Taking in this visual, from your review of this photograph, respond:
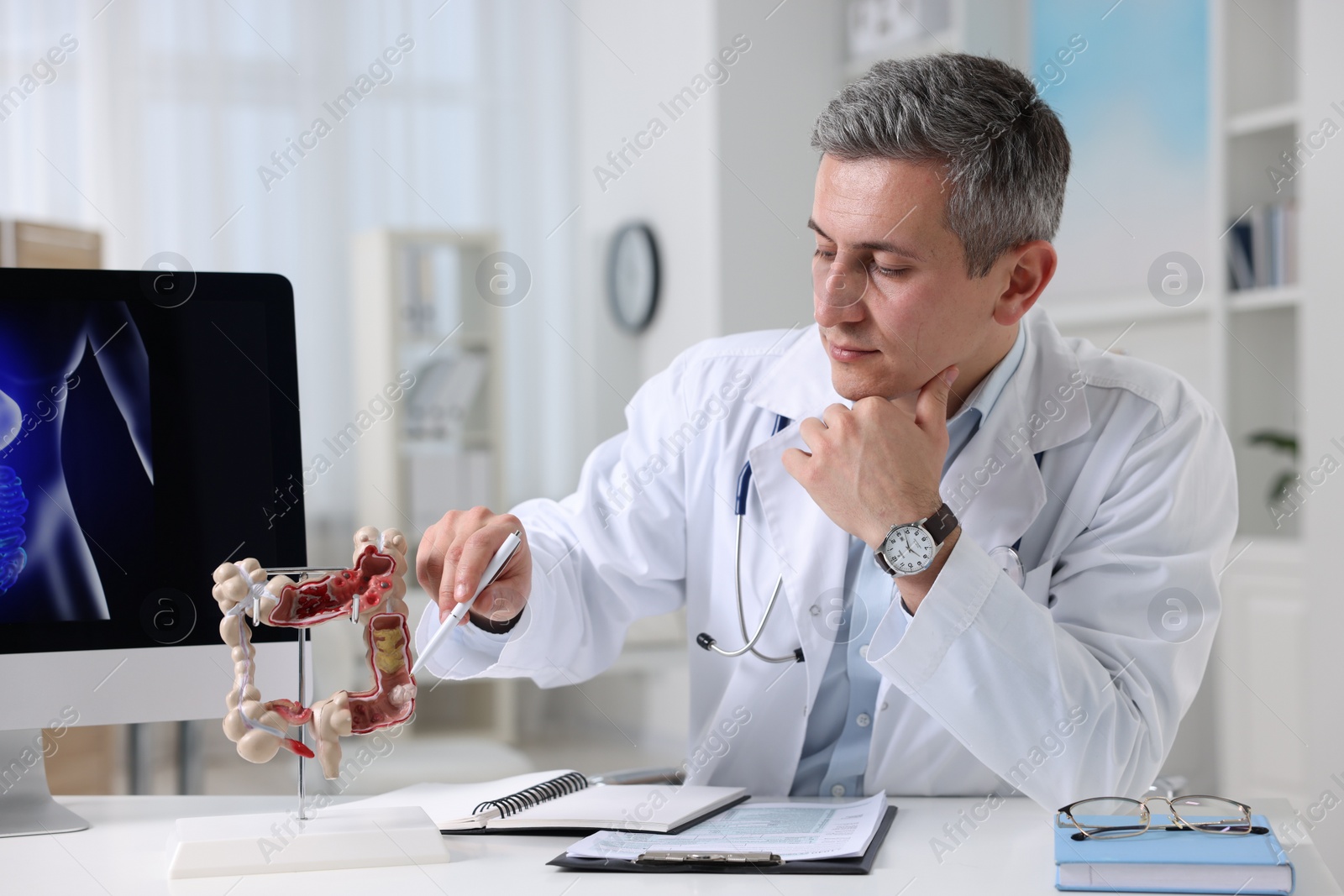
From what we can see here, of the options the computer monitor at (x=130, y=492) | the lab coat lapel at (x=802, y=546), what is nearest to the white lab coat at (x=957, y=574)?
the lab coat lapel at (x=802, y=546)

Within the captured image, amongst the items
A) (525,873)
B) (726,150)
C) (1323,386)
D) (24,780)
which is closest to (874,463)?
(525,873)

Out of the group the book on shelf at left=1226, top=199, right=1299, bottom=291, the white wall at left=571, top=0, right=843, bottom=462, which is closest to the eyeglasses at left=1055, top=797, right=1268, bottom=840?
the book on shelf at left=1226, top=199, right=1299, bottom=291

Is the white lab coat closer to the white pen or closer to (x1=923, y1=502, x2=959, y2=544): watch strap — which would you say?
(x1=923, y1=502, x2=959, y2=544): watch strap

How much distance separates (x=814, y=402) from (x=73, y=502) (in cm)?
84

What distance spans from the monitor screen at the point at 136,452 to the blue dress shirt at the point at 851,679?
637 mm

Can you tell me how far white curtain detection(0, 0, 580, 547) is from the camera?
14.5ft

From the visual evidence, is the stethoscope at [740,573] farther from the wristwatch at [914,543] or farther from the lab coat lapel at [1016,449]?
the wristwatch at [914,543]

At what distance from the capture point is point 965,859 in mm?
1033

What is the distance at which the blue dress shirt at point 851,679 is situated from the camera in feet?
4.75

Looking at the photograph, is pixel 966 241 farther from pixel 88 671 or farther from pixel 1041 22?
pixel 1041 22

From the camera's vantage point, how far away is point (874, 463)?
4.05 ft

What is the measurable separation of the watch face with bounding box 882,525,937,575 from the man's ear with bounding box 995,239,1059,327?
377mm

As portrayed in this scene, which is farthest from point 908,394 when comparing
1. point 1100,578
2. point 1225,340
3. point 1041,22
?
point 1041,22

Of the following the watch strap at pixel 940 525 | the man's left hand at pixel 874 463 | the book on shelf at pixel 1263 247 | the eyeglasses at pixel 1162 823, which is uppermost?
the book on shelf at pixel 1263 247
